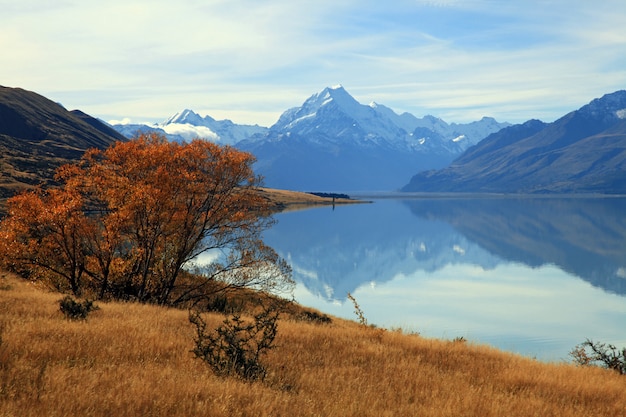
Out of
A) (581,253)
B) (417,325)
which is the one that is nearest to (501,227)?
(581,253)

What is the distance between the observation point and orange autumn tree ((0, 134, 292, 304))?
96.5 ft

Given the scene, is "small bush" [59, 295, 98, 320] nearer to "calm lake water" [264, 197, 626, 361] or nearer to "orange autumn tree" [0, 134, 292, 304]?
"orange autumn tree" [0, 134, 292, 304]

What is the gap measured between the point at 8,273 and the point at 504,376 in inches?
1417

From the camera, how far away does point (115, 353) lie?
1155 centimetres

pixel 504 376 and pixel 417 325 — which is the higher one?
pixel 504 376

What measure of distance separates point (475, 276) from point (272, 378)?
81836mm

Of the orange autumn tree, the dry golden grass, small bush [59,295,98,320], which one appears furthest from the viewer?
the orange autumn tree

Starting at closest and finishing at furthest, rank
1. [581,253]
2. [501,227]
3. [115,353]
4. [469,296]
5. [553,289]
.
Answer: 1. [115,353]
2. [469,296]
3. [553,289]
4. [581,253]
5. [501,227]

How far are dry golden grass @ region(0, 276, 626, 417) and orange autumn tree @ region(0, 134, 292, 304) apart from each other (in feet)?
39.9


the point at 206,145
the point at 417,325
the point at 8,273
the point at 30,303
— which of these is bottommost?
the point at 417,325

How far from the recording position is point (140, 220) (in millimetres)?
30250

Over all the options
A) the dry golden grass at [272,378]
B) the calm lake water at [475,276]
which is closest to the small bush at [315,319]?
the calm lake water at [475,276]

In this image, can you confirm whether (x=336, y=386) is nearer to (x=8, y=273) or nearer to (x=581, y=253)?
(x=8, y=273)

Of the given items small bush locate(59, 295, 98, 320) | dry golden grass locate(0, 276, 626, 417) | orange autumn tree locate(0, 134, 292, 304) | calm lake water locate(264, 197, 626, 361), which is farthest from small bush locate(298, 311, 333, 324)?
small bush locate(59, 295, 98, 320)
